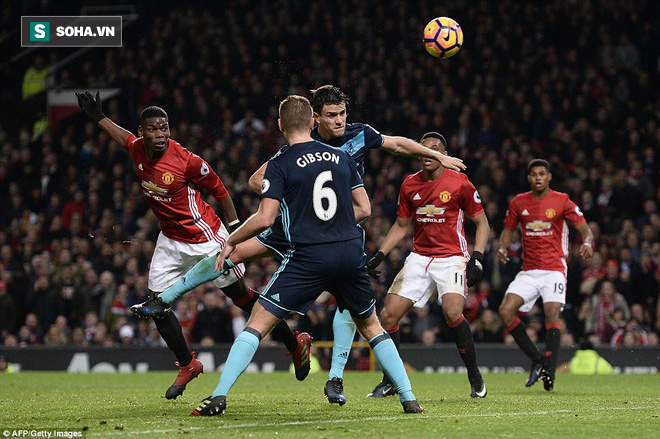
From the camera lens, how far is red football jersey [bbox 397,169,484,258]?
9406mm

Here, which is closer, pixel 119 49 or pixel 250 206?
pixel 250 206

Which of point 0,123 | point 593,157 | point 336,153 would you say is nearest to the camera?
point 336,153

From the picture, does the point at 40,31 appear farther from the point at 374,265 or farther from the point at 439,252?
the point at 374,265

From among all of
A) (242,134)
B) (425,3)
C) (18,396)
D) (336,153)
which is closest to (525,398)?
(336,153)

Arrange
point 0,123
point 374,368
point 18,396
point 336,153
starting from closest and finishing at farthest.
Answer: point 336,153
point 18,396
point 374,368
point 0,123

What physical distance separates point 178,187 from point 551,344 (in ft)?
13.9

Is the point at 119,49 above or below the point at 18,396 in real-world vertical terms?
above

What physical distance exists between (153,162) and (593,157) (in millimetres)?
11445

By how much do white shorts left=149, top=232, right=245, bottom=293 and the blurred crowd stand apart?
24.3ft

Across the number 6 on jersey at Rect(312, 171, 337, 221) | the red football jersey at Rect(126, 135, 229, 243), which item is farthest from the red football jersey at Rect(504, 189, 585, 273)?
the number 6 on jersey at Rect(312, 171, 337, 221)

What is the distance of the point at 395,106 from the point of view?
67.3 feet

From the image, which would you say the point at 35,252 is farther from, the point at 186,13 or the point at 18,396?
the point at 18,396

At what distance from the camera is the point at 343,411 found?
7520mm

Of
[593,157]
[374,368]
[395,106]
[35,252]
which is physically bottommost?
[374,368]
